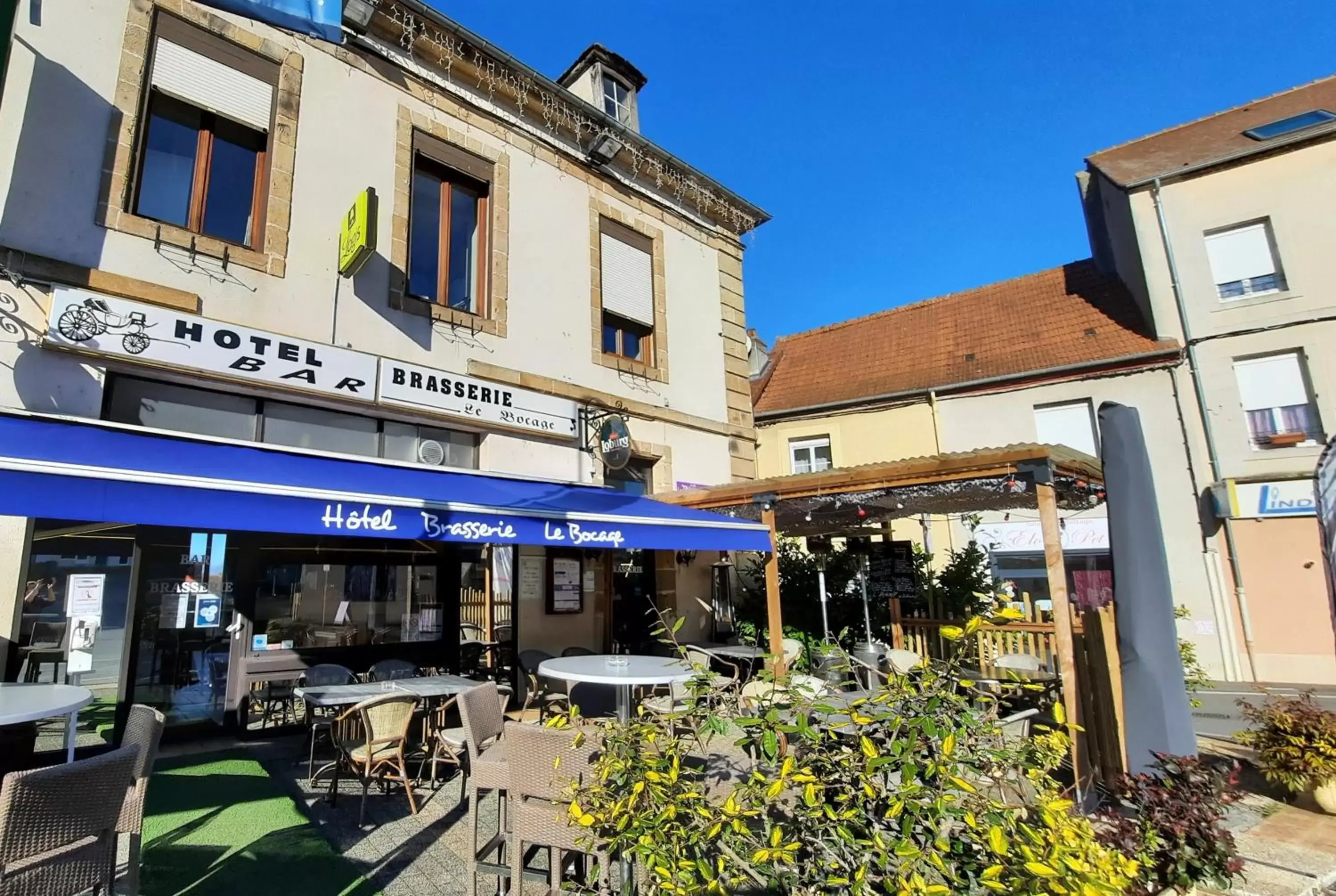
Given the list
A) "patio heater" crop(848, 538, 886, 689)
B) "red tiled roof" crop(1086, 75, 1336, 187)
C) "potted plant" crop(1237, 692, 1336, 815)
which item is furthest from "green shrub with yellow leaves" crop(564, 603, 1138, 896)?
"red tiled roof" crop(1086, 75, 1336, 187)

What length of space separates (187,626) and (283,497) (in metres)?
3.92

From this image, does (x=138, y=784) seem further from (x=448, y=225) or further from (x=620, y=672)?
(x=448, y=225)

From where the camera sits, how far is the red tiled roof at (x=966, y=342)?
50.9ft

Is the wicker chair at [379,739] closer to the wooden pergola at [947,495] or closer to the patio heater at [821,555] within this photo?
the wooden pergola at [947,495]

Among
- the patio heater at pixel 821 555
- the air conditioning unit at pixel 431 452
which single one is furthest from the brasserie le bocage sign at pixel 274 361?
the patio heater at pixel 821 555

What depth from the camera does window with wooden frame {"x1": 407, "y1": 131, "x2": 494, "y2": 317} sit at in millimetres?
8141

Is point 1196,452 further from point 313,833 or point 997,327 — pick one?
point 313,833

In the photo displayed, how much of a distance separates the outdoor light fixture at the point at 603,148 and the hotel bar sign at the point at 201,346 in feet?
16.0

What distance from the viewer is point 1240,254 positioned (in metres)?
14.0

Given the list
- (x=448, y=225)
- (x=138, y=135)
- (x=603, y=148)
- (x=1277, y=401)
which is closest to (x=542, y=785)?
(x=138, y=135)

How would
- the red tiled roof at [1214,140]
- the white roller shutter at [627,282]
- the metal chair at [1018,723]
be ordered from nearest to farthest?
the metal chair at [1018,723] < the white roller shutter at [627,282] < the red tiled roof at [1214,140]

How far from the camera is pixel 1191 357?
13867 mm

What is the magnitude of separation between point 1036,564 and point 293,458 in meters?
15.3

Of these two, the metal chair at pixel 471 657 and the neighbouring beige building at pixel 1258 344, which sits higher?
the neighbouring beige building at pixel 1258 344
